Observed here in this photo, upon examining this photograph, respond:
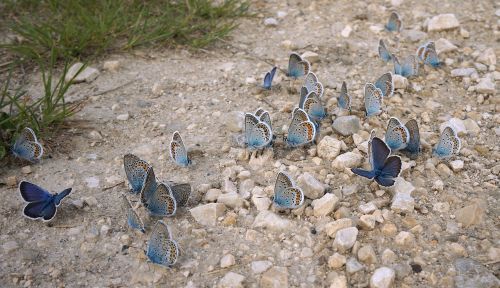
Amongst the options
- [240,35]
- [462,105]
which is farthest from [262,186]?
[240,35]

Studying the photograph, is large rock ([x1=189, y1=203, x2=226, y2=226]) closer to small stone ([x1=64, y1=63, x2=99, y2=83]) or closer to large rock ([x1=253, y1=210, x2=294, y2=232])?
large rock ([x1=253, y1=210, x2=294, y2=232])

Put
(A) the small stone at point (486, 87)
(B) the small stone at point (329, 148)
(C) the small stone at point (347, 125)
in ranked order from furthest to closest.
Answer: (A) the small stone at point (486, 87)
(C) the small stone at point (347, 125)
(B) the small stone at point (329, 148)

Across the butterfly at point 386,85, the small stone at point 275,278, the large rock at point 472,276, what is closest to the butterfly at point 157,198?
the small stone at point 275,278

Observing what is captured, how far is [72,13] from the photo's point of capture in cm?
543

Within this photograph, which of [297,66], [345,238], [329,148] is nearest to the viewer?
[345,238]

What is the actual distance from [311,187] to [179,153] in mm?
968

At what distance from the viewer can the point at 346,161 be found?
3713 millimetres

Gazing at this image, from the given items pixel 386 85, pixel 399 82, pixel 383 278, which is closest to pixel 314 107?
pixel 386 85

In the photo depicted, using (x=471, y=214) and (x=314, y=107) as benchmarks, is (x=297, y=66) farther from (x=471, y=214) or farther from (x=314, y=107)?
(x=471, y=214)

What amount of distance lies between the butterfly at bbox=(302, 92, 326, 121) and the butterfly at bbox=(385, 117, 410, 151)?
1.85ft

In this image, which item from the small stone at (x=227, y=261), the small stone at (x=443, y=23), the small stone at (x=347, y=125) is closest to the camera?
the small stone at (x=227, y=261)

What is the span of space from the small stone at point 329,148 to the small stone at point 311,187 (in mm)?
337

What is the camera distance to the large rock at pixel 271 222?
3295 mm

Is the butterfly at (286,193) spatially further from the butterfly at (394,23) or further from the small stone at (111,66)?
the butterfly at (394,23)
